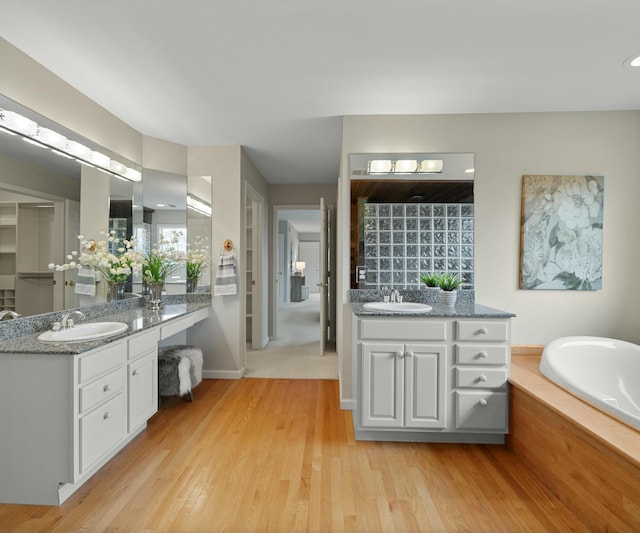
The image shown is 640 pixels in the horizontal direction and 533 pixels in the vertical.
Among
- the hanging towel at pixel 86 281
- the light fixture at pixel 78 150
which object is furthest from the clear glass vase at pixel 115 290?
the light fixture at pixel 78 150

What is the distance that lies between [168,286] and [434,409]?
→ 8.47 feet

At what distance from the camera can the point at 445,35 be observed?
67.1 inches

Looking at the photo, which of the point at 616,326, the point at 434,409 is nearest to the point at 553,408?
the point at 434,409

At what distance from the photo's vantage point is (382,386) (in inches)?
84.1

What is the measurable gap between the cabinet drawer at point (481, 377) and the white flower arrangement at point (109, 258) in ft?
8.62

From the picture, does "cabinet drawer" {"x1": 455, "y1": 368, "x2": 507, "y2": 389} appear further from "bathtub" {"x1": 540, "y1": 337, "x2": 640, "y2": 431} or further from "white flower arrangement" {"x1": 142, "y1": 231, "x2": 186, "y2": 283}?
"white flower arrangement" {"x1": 142, "y1": 231, "x2": 186, "y2": 283}

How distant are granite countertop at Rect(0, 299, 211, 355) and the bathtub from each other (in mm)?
2640

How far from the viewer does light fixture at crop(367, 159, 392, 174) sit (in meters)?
2.68

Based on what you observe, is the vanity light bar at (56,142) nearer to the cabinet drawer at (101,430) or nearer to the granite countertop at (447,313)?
the cabinet drawer at (101,430)

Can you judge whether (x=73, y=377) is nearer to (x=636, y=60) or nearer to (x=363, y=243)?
(x=363, y=243)

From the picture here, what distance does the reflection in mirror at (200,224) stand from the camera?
131 inches

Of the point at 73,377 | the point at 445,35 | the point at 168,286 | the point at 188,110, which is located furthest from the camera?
the point at 168,286

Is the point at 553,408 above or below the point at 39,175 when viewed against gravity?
below

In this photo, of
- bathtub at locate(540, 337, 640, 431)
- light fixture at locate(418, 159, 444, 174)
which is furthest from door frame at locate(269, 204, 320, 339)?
bathtub at locate(540, 337, 640, 431)
